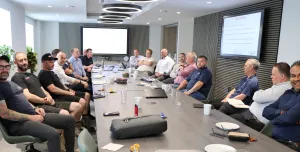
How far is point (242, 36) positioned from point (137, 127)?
4758 mm

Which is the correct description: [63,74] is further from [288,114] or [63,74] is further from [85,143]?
[288,114]

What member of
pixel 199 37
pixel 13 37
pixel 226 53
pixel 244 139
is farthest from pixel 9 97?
pixel 199 37

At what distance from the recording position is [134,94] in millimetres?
3383

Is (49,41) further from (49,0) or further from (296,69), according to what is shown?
(296,69)

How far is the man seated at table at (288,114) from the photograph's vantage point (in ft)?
7.39

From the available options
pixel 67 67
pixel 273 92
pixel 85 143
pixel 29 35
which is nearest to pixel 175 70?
pixel 67 67

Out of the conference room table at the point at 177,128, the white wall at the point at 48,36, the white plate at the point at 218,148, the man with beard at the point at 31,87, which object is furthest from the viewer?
the white wall at the point at 48,36

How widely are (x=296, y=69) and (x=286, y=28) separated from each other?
8.19ft

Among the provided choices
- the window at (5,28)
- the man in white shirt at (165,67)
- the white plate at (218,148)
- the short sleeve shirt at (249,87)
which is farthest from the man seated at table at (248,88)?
the window at (5,28)

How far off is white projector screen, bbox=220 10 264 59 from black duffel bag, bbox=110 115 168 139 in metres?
4.11

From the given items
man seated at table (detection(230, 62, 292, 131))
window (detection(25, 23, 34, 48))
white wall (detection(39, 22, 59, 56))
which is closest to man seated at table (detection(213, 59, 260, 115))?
man seated at table (detection(230, 62, 292, 131))

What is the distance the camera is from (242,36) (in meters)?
5.78

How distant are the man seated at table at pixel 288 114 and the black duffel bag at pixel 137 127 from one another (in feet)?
3.94

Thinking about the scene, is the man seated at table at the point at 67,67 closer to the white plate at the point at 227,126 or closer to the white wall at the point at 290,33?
Answer: the white plate at the point at 227,126
